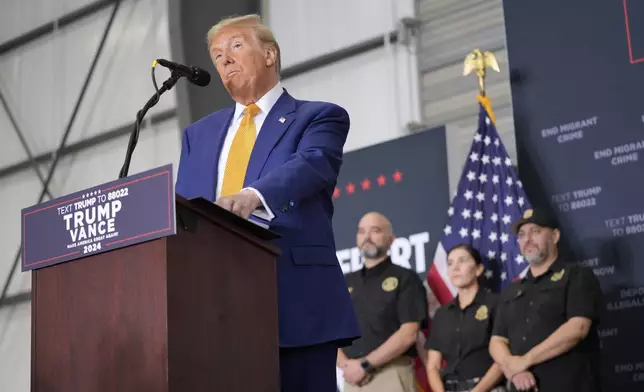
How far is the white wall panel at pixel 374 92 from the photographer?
6926mm

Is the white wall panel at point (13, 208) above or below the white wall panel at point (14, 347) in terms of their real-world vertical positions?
above

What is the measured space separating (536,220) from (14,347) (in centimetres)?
621

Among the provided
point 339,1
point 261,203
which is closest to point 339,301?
point 261,203

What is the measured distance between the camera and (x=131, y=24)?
8.77 metres

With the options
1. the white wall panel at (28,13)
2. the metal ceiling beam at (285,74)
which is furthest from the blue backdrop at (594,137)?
the white wall panel at (28,13)

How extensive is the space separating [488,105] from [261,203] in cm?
409

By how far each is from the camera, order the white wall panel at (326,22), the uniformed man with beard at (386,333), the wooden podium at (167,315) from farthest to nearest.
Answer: the white wall panel at (326,22), the uniformed man with beard at (386,333), the wooden podium at (167,315)

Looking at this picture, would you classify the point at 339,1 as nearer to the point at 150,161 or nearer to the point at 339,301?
the point at 150,161

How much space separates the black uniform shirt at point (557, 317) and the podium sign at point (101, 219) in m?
3.13

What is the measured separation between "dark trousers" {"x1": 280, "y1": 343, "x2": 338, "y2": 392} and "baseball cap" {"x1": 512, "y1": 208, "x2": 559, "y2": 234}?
300cm

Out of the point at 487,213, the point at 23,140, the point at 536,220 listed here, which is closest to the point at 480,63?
the point at 487,213

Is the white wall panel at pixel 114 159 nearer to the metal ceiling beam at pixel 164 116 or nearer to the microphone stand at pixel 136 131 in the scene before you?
the metal ceiling beam at pixel 164 116

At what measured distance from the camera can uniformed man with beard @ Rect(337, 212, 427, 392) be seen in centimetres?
512

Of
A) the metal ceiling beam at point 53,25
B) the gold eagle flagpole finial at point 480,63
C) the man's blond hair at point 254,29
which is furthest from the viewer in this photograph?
the metal ceiling beam at point 53,25
